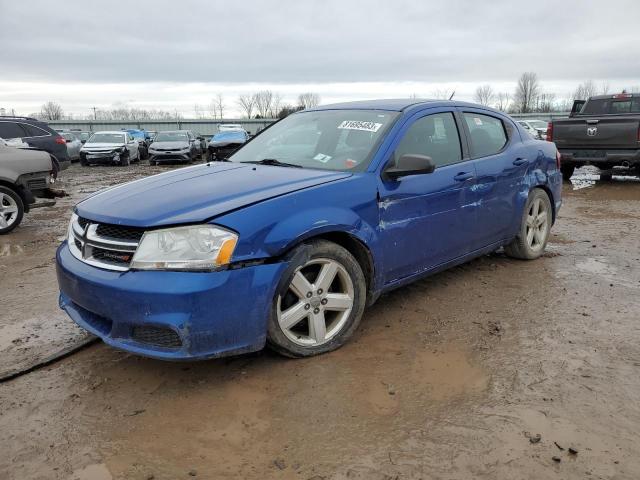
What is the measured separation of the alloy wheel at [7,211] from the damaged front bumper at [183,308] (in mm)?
5806

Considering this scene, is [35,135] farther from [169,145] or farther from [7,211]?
[169,145]

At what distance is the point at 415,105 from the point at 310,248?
1.72 metres

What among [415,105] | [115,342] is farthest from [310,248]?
[415,105]

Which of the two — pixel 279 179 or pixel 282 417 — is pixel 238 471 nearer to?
pixel 282 417

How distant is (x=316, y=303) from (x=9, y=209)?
21.4 feet

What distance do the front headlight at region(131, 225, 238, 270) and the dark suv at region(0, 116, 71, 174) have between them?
11.6 metres

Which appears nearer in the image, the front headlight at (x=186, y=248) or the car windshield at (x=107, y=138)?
the front headlight at (x=186, y=248)

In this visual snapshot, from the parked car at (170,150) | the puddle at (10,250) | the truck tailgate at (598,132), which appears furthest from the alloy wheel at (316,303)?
the parked car at (170,150)

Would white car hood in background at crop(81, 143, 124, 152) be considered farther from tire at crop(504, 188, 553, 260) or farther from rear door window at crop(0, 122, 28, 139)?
tire at crop(504, 188, 553, 260)

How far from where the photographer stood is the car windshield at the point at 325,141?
376 cm

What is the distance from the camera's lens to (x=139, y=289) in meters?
2.75

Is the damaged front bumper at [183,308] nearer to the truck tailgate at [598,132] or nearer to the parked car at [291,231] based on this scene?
the parked car at [291,231]

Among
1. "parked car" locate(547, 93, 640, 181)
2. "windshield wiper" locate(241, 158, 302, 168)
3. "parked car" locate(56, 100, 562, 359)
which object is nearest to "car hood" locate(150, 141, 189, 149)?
"parked car" locate(547, 93, 640, 181)

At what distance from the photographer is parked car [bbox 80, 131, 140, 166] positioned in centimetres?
2125
